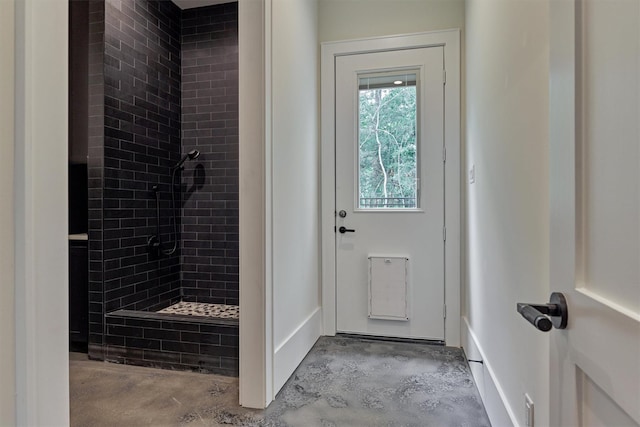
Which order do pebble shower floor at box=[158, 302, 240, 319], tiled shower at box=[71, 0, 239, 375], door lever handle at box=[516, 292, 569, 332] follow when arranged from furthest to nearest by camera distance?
pebble shower floor at box=[158, 302, 240, 319]
tiled shower at box=[71, 0, 239, 375]
door lever handle at box=[516, 292, 569, 332]

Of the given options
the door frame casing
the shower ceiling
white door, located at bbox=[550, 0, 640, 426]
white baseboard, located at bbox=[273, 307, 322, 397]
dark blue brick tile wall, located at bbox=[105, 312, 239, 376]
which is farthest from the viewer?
the shower ceiling

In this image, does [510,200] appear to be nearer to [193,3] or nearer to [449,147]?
[449,147]

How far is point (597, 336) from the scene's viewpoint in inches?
22.4

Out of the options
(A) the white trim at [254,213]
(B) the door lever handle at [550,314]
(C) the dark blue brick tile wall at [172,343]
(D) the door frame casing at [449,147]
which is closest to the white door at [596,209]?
(B) the door lever handle at [550,314]

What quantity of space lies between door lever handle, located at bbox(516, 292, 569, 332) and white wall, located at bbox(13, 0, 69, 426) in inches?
43.1

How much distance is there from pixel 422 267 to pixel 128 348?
2178 mm

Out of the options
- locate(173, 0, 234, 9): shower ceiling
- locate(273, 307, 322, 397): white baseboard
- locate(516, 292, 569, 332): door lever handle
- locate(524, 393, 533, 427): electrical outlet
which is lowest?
locate(273, 307, 322, 397): white baseboard

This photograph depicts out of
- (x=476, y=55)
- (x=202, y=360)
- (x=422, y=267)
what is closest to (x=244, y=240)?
(x=202, y=360)

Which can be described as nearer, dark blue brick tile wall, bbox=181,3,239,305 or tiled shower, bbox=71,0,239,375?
tiled shower, bbox=71,0,239,375

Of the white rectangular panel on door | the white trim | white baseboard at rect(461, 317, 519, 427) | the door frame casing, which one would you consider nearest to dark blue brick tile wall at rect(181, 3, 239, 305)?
the door frame casing

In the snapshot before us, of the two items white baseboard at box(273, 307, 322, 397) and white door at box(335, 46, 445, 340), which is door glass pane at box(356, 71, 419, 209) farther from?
white baseboard at box(273, 307, 322, 397)

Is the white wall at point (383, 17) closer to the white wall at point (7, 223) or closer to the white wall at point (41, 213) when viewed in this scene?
the white wall at point (41, 213)

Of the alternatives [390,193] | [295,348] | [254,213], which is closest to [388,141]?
[390,193]

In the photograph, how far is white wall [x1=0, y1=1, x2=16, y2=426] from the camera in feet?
2.59
